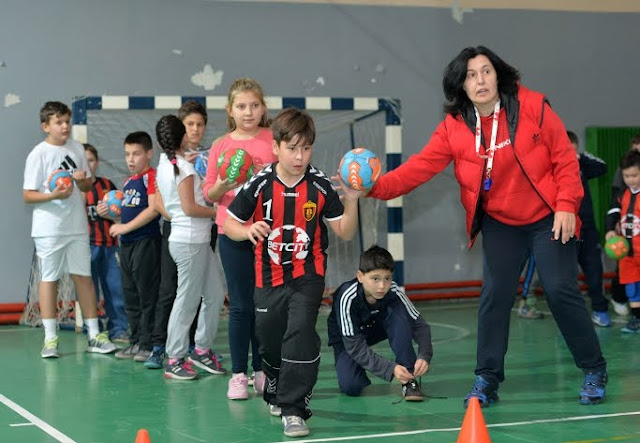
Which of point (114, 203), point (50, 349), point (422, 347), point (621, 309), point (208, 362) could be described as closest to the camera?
point (422, 347)

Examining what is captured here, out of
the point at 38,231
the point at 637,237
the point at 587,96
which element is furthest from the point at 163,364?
Result: the point at 587,96

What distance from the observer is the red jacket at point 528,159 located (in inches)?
224

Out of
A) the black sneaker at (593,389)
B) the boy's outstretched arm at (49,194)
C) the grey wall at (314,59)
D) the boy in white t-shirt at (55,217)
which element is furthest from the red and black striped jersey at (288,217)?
the grey wall at (314,59)

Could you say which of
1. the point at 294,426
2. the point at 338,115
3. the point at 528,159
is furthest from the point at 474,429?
the point at 338,115

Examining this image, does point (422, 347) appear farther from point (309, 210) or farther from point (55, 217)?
point (55, 217)

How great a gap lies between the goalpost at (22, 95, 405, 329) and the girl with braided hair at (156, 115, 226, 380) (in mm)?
2757

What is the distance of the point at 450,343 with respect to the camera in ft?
28.1

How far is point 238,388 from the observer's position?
20.2 ft

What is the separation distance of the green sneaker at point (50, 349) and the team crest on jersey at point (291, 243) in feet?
10.8

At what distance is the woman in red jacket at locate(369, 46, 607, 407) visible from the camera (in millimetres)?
5707

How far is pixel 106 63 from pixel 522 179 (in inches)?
242

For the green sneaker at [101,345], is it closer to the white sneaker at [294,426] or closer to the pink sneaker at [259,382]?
the pink sneaker at [259,382]

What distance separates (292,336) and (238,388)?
103cm

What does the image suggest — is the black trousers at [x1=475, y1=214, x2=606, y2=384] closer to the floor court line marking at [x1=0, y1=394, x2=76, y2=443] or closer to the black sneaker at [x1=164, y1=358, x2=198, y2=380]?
the black sneaker at [x1=164, y1=358, x2=198, y2=380]
